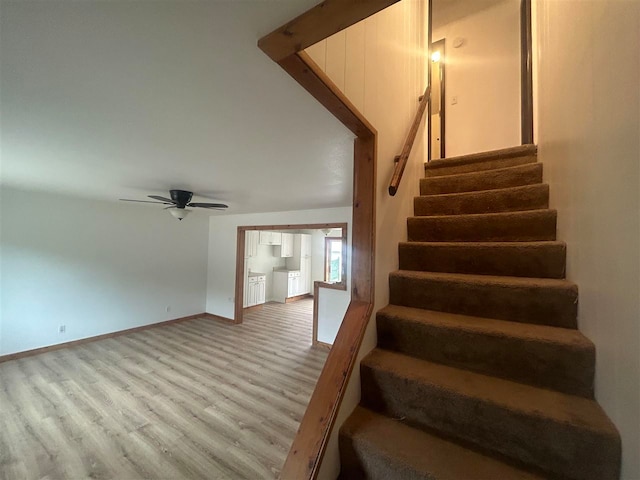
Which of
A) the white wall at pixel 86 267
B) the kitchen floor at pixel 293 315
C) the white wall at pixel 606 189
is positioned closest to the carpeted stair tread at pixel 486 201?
the white wall at pixel 606 189

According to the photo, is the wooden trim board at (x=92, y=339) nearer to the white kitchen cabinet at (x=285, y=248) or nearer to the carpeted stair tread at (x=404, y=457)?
the white kitchen cabinet at (x=285, y=248)

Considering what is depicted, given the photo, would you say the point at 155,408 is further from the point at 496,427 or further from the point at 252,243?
the point at 252,243

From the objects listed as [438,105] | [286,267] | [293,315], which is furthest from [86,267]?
[438,105]

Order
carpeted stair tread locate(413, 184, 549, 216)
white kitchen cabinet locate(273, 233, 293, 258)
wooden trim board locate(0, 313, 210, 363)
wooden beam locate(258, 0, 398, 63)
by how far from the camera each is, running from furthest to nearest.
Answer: white kitchen cabinet locate(273, 233, 293, 258), wooden trim board locate(0, 313, 210, 363), carpeted stair tread locate(413, 184, 549, 216), wooden beam locate(258, 0, 398, 63)

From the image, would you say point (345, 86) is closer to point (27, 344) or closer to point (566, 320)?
point (566, 320)

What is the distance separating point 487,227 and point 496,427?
49.0 inches

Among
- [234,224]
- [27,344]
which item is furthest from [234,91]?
[27,344]

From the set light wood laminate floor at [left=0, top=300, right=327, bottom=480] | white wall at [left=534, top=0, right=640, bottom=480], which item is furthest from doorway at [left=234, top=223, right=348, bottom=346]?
white wall at [left=534, top=0, right=640, bottom=480]

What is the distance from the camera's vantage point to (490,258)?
5.22 ft

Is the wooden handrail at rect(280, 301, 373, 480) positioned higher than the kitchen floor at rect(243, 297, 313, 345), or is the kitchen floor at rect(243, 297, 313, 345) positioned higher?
the wooden handrail at rect(280, 301, 373, 480)

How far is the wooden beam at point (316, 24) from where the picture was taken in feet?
2.13

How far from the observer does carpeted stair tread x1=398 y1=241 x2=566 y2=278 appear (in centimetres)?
145

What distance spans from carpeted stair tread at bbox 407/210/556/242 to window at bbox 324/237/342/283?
5823 mm

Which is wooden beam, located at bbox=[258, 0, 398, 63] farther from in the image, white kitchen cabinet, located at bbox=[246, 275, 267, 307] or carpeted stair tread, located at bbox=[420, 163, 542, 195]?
white kitchen cabinet, located at bbox=[246, 275, 267, 307]
